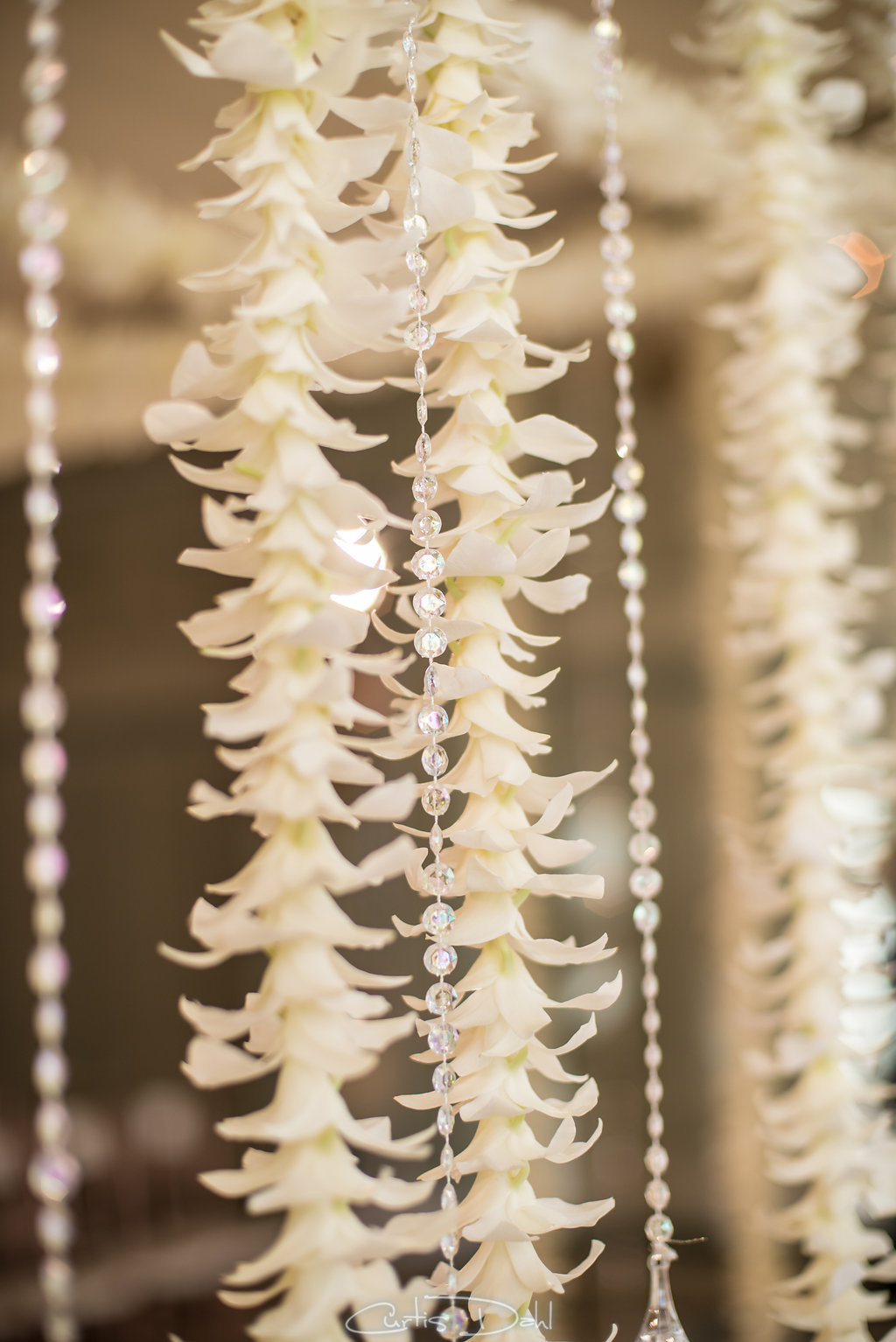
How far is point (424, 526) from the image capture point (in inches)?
14.6

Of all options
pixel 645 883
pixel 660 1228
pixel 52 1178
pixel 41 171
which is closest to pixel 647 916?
pixel 645 883

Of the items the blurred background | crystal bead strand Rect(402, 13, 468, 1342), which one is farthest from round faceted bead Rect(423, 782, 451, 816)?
the blurred background

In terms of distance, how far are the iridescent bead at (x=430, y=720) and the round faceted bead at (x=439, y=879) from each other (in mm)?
45

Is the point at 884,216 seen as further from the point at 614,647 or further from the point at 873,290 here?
the point at 614,647

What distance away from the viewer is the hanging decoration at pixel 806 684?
53cm

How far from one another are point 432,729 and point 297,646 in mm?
59

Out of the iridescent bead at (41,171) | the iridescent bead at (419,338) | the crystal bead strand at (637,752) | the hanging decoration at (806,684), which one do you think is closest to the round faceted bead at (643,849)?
the crystal bead strand at (637,752)

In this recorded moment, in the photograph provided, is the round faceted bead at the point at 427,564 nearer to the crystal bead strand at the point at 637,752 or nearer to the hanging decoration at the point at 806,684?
the crystal bead strand at the point at 637,752

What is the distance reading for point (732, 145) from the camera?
0.69m

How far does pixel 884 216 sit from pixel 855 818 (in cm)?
41

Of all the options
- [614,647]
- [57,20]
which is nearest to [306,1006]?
[614,647]

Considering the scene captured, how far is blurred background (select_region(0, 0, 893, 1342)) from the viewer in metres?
0.63

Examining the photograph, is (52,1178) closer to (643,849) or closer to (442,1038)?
(442,1038)

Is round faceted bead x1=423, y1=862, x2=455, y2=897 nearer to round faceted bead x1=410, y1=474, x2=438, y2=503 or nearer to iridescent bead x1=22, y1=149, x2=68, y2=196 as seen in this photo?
round faceted bead x1=410, y1=474, x2=438, y2=503
